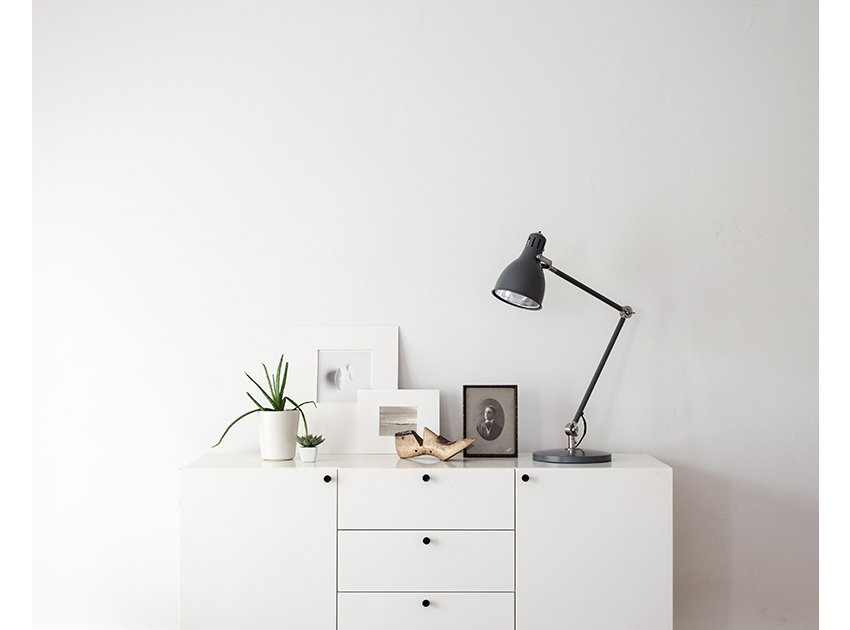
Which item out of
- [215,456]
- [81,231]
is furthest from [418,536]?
[81,231]

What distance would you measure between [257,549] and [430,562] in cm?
46

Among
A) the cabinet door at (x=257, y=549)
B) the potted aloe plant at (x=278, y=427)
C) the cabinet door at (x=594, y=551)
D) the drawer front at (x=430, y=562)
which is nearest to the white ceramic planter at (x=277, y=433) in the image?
the potted aloe plant at (x=278, y=427)

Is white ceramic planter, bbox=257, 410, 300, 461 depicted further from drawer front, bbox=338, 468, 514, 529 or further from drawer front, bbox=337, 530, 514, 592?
drawer front, bbox=337, 530, 514, 592

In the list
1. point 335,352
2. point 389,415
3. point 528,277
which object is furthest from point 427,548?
point 528,277

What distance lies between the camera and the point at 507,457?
1.87m

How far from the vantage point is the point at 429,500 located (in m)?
1.68

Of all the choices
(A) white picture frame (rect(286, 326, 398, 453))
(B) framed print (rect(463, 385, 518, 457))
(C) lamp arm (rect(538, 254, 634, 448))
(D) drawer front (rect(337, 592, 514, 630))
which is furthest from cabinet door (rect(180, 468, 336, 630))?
(C) lamp arm (rect(538, 254, 634, 448))

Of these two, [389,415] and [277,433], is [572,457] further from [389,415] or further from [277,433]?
[277,433]

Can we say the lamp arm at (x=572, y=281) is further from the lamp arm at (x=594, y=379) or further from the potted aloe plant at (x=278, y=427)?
the potted aloe plant at (x=278, y=427)

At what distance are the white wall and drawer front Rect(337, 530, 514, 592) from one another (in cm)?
39

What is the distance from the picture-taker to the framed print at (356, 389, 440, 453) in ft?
A: 6.31

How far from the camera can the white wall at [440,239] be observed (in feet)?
6.56
